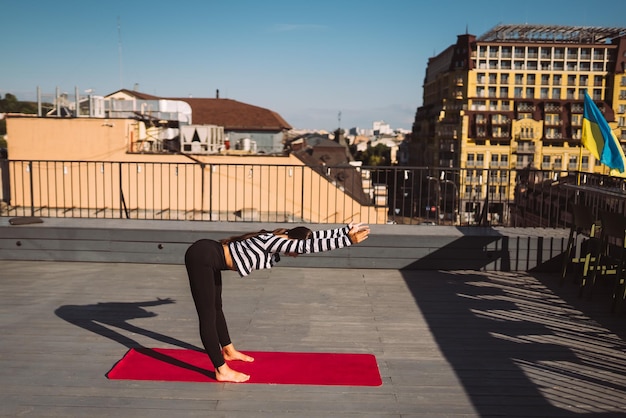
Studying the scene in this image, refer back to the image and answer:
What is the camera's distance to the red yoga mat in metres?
4.36

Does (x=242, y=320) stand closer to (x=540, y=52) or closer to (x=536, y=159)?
(x=536, y=159)

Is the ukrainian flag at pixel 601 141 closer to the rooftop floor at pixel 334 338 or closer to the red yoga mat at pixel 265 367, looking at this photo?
the rooftop floor at pixel 334 338

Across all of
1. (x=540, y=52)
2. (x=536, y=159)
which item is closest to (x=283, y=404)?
(x=536, y=159)

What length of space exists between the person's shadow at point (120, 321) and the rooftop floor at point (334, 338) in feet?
0.08

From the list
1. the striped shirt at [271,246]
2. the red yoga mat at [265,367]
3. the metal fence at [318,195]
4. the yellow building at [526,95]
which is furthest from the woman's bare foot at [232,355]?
the yellow building at [526,95]

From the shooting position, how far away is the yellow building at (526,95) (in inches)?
2736

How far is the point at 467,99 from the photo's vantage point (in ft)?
244

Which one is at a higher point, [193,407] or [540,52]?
[540,52]

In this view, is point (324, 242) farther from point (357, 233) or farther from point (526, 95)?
point (526, 95)

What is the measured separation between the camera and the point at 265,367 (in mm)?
4590

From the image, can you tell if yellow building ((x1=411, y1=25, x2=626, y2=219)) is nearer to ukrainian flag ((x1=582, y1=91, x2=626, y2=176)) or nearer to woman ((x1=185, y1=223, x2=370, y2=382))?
ukrainian flag ((x1=582, y1=91, x2=626, y2=176))

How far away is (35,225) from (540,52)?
76.9 meters

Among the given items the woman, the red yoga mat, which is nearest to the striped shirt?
the woman

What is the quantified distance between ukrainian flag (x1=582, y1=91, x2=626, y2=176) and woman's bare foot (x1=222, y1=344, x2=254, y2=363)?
17.1 ft
